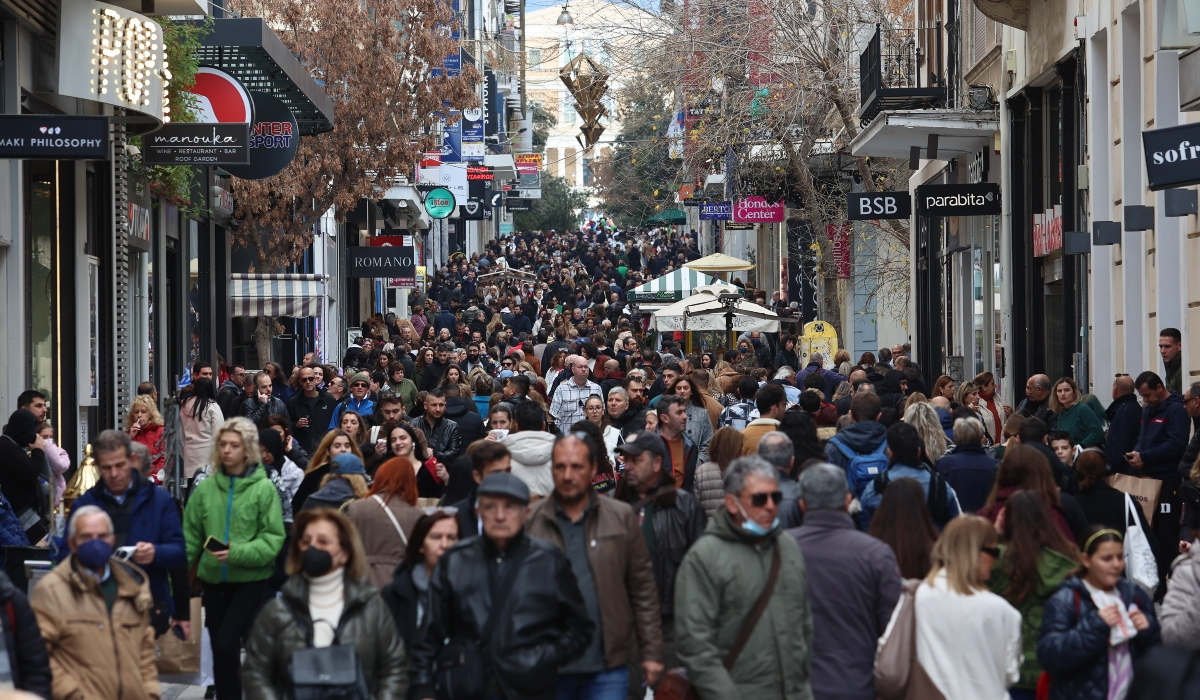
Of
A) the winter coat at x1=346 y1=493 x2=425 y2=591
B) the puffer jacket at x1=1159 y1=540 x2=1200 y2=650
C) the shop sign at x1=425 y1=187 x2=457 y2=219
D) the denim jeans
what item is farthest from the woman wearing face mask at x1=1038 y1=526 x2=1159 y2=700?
the shop sign at x1=425 y1=187 x2=457 y2=219

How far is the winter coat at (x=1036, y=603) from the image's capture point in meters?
6.77

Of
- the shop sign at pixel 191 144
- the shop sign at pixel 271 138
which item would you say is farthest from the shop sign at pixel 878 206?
the shop sign at pixel 191 144

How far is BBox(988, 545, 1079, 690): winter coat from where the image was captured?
6.77 metres

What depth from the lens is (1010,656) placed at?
6324 mm

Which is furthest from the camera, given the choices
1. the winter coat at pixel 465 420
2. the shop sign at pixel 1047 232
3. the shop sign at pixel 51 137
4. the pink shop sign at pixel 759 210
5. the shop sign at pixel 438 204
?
the shop sign at pixel 438 204

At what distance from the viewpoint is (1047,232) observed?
65.0 feet

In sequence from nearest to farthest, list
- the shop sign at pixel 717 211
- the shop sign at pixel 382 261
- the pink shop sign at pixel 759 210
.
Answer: the pink shop sign at pixel 759 210 → the shop sign at pixel 382 261 → the shop sign at pixel 717 211

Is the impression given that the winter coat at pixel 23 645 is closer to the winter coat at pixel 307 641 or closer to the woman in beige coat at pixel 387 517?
the winter coat at pixel 307 641

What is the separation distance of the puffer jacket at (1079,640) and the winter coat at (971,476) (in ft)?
9.70

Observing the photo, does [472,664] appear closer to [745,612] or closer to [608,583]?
[608,583]

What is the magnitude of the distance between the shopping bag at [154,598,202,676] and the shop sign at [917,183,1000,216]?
14732 mm

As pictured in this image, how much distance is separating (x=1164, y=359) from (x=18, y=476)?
8.74 m

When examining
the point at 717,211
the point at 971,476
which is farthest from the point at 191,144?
the point at 717,211

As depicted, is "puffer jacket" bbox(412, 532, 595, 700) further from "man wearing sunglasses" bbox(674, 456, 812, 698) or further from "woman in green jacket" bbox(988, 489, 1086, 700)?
"woman in green jacket" bbox(988, 489, 1086, 700)
